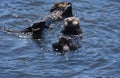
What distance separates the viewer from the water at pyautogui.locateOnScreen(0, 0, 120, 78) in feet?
40.6

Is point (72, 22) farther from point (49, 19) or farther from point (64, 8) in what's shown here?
point (64, 8)

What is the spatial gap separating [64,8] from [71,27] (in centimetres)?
190

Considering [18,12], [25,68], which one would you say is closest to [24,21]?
[18,12]

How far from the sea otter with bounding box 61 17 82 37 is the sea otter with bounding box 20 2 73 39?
685 mm

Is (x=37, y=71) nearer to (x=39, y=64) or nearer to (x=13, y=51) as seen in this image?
(x=39, y=64)

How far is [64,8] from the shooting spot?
16.8 meters

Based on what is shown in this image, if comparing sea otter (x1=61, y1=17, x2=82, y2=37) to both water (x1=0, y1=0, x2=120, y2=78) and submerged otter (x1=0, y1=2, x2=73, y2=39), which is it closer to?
water (x1=0, y1=0, x2=120, y2=78)

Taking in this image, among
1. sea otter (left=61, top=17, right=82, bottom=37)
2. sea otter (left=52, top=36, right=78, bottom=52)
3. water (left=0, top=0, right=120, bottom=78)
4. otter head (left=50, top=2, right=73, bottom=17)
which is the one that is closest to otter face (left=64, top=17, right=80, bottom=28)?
sea otter (left=61, top=17, right=82, bottom=37)

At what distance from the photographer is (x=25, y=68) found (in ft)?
41.1

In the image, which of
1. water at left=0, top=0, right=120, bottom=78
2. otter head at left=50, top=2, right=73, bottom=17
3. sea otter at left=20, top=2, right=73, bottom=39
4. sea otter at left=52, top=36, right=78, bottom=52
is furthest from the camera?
otter head at left=50, top=2, right=73, bottom=17

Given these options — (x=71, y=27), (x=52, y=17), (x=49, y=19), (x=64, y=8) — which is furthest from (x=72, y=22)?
(x=64, y=8)

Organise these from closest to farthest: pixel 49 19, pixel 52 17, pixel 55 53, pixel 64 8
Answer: pixel 55 53 → pixel 49 19 → pixel 52 17 → pixel 64 8

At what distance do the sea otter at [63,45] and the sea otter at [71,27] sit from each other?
130cm

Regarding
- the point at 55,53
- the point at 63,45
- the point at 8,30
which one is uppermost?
the point at 8,30
